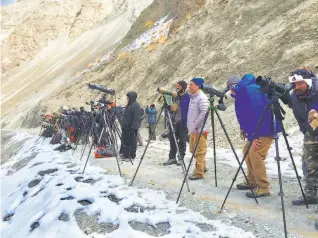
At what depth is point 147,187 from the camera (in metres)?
7.41

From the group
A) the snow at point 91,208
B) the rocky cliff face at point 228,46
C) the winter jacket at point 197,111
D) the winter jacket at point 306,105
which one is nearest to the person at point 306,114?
the winter jacket at point 306,105

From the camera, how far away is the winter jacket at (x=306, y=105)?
5.20m

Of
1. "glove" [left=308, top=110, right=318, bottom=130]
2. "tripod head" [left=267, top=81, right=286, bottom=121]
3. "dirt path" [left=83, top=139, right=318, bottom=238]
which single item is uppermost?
"tripod head" [left=267, top=81, right=286, bottom=121]

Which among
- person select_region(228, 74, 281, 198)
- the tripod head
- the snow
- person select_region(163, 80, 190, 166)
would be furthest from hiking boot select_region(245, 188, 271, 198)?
person select_region(163, 80, 190, 166)

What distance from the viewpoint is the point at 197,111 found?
7562 mm

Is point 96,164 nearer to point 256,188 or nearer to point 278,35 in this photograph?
point 256,188

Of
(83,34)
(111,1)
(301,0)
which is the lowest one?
(301,0)

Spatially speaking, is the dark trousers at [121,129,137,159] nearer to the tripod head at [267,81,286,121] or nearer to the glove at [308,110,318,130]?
the tripod head at [267,81,286,121]

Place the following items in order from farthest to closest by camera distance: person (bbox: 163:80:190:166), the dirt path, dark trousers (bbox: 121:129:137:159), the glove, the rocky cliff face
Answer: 1. the rocky cliff face
2. dark trousers (bbox: 121:129:137:159)
3. person (bbox: 163:80:190:166)
4. the dirt path
5. the glove

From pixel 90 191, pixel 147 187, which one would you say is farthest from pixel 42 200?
pixel 147 187

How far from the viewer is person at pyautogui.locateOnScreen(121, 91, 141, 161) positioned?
34.9 feet

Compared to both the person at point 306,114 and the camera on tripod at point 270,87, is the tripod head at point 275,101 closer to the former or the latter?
the camera on tripod at point 270,87

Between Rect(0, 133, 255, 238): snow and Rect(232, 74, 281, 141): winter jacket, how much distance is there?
1.72 meters

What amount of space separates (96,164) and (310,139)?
6563 millimetres
